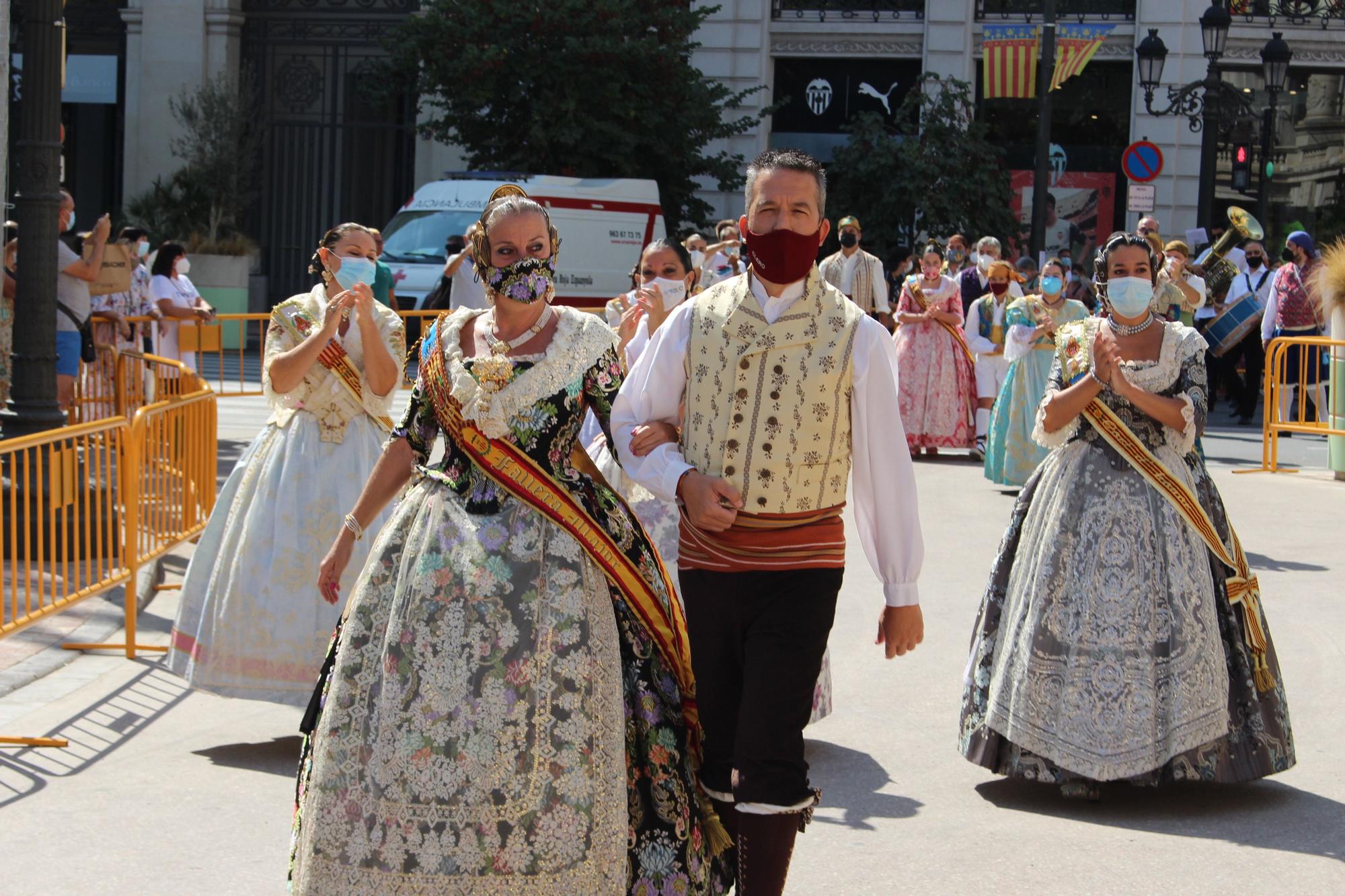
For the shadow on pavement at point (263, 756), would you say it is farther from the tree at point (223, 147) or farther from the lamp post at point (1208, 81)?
the tree at point (223, 147)

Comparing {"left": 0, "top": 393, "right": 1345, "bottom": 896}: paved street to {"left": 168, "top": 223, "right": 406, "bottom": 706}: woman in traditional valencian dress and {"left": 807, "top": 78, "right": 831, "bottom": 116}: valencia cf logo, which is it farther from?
{"left": 807, "top": 78, "right": 831, "bottom": 116}: valencia cf logo

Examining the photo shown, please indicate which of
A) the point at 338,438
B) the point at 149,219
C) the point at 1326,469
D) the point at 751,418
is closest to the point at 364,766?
the point at 751,418

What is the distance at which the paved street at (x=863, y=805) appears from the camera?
16.5 ft

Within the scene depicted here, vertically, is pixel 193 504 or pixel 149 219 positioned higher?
pixel 149 219

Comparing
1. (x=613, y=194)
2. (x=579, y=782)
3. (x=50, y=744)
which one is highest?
(x=613, y=194)

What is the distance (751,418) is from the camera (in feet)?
13.5

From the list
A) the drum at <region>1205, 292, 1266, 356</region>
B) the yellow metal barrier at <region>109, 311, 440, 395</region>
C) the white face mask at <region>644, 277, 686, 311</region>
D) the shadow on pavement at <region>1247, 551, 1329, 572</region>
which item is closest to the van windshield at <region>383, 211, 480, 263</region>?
the yellow metal barrier at <region>109, 311, 440, 395</region>

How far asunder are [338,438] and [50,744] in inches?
58.4

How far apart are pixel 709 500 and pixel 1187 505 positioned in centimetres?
243

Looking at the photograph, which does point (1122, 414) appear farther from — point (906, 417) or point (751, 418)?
point (906, 417)

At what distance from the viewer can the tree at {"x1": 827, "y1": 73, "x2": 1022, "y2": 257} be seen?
84.9ft

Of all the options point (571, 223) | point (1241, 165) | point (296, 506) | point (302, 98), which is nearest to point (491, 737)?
point (296, 506)

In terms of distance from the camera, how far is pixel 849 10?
94.6 feet

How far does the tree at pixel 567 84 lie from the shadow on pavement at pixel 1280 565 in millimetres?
15750
